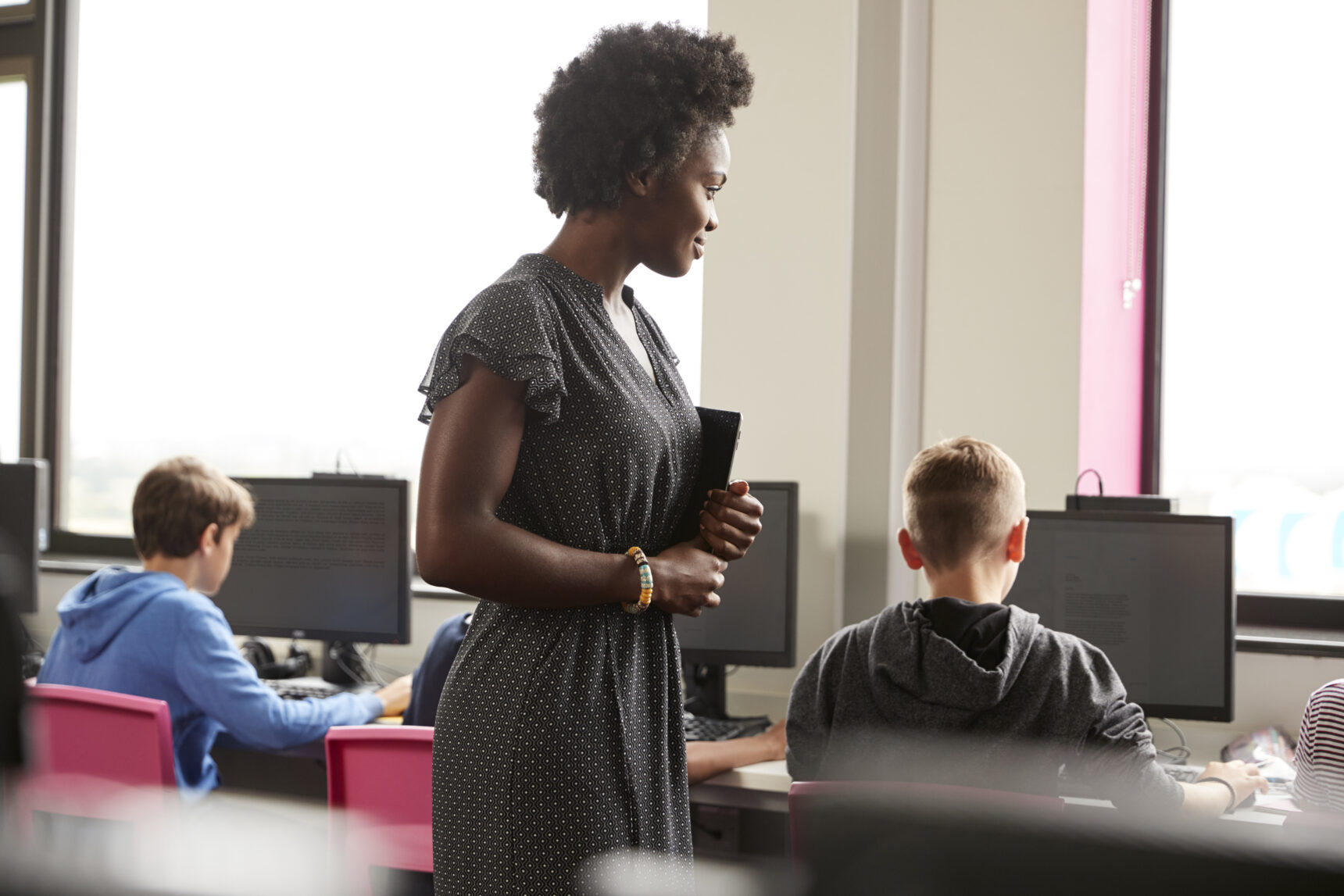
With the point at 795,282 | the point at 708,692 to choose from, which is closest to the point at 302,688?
the point at 708,692

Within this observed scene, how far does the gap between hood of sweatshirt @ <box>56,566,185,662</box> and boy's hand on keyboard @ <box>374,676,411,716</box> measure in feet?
1.62

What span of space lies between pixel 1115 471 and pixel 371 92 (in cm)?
230

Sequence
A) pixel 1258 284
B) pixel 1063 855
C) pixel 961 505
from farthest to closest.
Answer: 1. pixel 1258 284
2. pixel 961 505
3. pixel 1063 855

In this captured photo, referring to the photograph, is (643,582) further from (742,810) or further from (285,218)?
(285,218)

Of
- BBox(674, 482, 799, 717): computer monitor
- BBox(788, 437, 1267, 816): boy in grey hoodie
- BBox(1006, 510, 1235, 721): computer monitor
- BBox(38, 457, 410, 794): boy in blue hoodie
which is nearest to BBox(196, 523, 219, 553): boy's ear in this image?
BBox(38, 457, 410, 794): boy in blue hoodie

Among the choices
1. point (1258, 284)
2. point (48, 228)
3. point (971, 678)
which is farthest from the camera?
point (48, 228)

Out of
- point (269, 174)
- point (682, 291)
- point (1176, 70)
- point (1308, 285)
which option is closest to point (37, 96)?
point (269, 174)

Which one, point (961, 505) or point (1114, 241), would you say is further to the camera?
point (1114, 241)

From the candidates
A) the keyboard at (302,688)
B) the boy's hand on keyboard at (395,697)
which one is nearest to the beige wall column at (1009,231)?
the boy's hand on keyboard at (395,697)

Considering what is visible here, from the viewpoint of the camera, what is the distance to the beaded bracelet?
1114mm

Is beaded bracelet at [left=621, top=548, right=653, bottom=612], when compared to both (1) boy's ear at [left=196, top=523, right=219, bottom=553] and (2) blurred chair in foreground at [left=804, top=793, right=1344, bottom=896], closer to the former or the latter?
(2) blurred chair in foreground at [left=804, top=793, right=1344, bottom=896]

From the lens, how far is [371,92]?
342cm

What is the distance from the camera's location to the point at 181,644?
2176mm

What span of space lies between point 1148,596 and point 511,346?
153 cm
